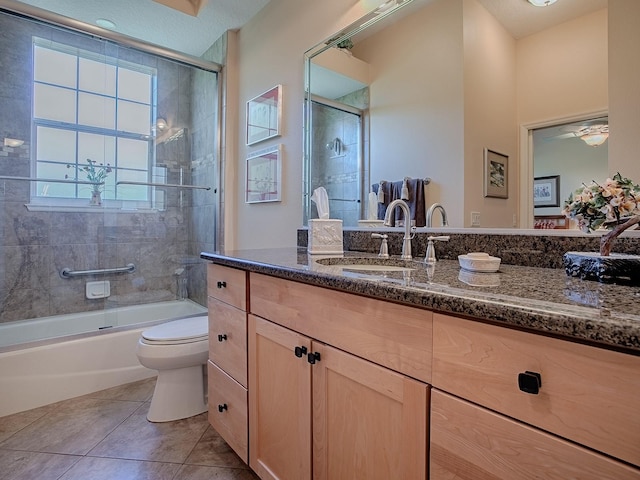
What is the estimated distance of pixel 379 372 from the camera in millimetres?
796

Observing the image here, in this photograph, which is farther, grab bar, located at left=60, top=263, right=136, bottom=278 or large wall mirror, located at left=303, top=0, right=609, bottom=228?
grab bar, located at left=60, top=263, right=136, bottom=278

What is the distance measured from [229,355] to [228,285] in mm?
282

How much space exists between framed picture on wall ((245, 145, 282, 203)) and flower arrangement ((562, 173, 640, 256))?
1.71 meters

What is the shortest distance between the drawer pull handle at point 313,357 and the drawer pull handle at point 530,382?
533 millimetres

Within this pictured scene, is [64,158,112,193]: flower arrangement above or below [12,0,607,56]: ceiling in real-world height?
below

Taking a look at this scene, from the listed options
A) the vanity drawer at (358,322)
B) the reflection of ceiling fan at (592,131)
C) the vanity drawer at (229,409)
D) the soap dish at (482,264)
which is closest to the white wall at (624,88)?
the reflection of ceiling fan at (592,131)

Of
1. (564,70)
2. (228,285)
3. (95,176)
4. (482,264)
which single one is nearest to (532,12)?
(564,70)

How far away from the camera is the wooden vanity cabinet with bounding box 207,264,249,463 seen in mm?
1319

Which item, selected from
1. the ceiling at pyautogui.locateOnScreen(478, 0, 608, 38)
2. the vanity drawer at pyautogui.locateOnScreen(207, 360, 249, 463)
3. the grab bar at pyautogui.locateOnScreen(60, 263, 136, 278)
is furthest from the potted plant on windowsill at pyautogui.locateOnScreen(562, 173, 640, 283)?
the grab bar at pyautogui.locateOnScreen(60, 263, 136, 278)

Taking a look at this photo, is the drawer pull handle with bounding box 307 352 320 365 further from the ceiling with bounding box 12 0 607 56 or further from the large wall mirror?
the ceiling with bounding box 12 0 607 56

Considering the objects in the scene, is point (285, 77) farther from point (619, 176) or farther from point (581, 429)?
point (581, 429)

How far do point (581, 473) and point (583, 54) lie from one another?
3.72 feet

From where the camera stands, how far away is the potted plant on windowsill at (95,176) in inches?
110

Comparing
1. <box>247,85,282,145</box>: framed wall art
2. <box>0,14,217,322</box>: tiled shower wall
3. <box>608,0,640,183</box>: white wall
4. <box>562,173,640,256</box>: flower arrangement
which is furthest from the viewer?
<box>0,14,217,322</box>: tiled shower wall
